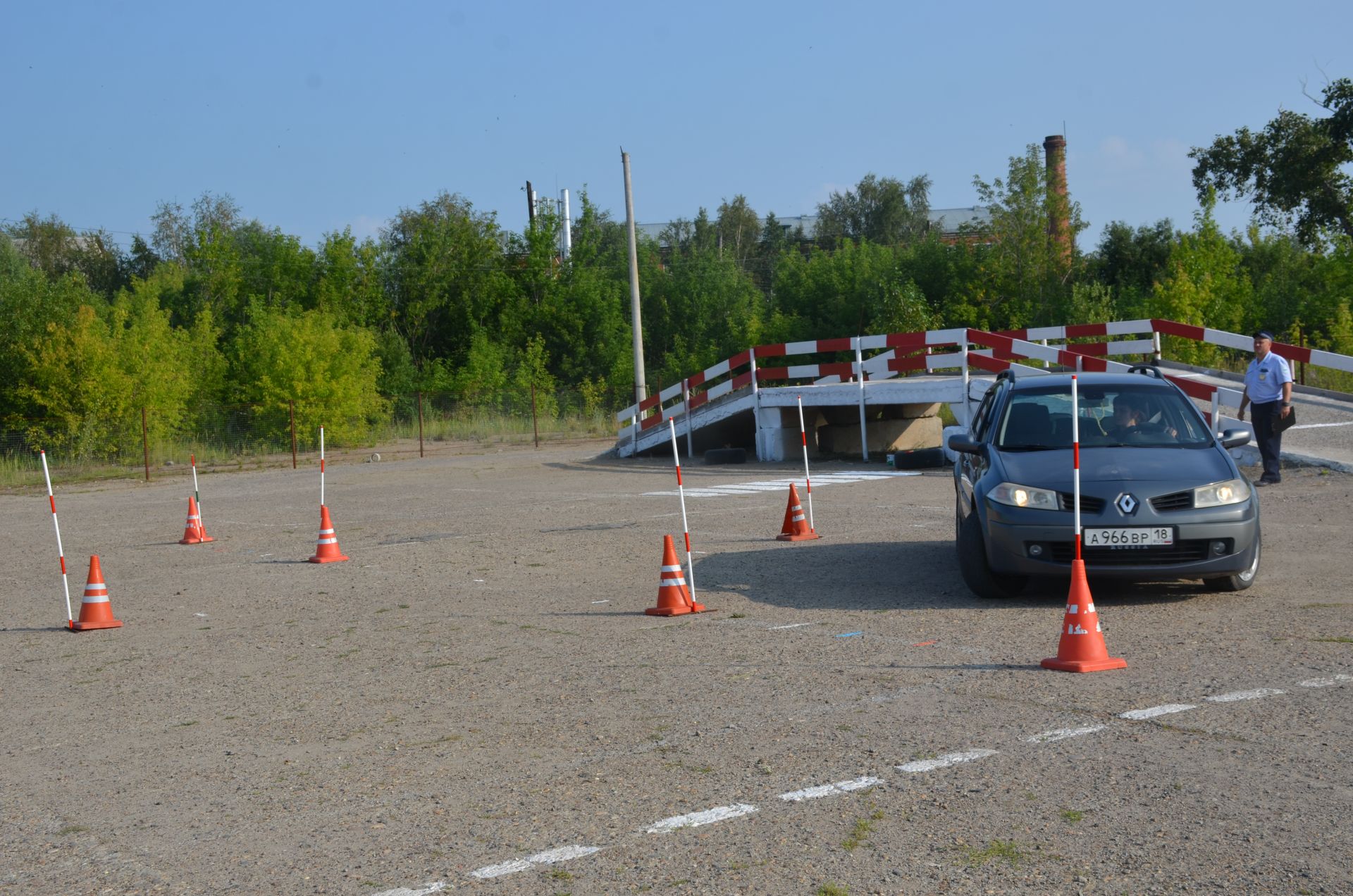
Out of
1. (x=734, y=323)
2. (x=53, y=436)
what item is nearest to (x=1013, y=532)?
(x=53, y=436)

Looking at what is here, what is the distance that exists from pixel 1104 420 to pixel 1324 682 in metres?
3.68

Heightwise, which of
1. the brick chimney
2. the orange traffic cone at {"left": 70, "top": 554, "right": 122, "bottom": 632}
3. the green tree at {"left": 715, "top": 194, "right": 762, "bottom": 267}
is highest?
the green tree at {"left": 715, "top": 194, "right": 762, "bottom": 267}

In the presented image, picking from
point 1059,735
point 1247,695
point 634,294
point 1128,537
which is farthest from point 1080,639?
point 634,294

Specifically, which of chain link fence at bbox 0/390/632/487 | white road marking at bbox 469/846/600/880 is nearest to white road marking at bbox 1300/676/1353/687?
white road marking at bbox 469/846/600/880

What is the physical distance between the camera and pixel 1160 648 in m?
7.42

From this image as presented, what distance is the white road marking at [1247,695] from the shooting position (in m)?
6.20

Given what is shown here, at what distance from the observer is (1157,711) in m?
6.03

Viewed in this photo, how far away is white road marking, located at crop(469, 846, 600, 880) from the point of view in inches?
170

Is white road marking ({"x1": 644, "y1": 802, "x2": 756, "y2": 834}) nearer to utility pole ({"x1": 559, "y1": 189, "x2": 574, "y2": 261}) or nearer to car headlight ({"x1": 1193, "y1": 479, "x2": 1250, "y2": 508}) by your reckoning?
car headlight ({"x1": 1193, "y1": 479, "x2": 1250, "y2": 508})

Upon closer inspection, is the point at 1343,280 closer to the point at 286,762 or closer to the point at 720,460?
the point at 720,460

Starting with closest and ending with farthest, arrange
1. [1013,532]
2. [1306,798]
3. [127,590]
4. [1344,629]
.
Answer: [1306,798] < [1344,629] < [1013,532] < [127,590]

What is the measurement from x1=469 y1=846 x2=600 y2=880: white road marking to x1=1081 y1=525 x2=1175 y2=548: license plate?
512 centimetres

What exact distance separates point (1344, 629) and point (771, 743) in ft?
13.3

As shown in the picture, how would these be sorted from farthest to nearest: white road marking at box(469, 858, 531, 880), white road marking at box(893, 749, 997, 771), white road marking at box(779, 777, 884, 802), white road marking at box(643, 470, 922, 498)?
white road marking at box(643, 470, 922, 498), white road marking at box(893, 749, 997, 771), white road marking at box(779, 777, 884, 802), white road marking at box(469, 858, 531, 880)
